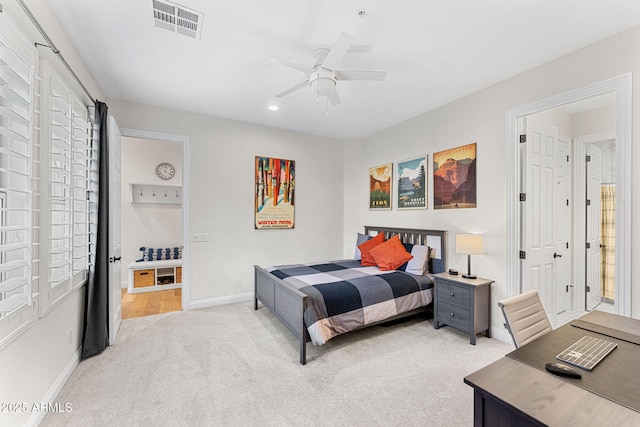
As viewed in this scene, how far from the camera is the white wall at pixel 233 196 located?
401 cm

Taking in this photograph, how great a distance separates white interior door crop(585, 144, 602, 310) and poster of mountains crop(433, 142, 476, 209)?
6.06 ft

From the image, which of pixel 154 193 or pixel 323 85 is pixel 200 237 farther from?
pixel 323 85

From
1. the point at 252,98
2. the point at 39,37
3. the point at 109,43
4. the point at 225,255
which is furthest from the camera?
the point at 225,255

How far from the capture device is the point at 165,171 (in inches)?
221

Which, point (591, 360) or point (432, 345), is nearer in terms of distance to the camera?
point (591, 360)

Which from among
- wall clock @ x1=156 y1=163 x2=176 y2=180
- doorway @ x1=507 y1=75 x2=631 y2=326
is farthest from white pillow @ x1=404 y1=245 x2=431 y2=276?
wall clock @ x1=156 y1=163 x2=176 y2=180

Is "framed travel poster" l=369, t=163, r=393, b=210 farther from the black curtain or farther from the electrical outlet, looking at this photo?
the black curtain

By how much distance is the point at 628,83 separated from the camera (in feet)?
7.22

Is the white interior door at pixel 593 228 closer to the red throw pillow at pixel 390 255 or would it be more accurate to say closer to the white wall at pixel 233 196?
the red throw pillow at pixel 390 255

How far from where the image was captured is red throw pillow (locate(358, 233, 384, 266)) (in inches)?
161

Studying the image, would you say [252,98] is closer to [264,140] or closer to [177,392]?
[264,140]

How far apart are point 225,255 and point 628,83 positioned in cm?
467

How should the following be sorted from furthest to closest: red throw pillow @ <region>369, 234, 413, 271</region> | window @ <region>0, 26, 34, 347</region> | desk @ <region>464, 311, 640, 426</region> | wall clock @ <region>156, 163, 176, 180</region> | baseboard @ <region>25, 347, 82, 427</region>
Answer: wall clock @ <region>156, 163, 176, 180</region>
red throw pillow @ <region>369, 234, 413, 271</region>
baseboard @ <region>25, 347, 82, 427</region>
window @ <region>0, 26, 34, 347</region>
desk @ <region>464, 311, 640, 426</region>

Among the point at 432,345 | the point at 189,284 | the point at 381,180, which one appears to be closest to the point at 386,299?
the point at 432,345
